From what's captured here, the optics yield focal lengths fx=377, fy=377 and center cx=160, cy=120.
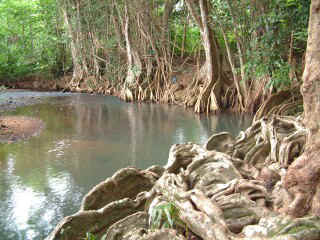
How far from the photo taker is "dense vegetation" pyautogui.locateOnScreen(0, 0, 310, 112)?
926 cm

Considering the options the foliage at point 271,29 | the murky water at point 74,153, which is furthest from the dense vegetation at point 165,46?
the murky water at point 74,153

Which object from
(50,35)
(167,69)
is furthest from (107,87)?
(50,35)

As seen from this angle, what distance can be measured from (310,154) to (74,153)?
5736mm

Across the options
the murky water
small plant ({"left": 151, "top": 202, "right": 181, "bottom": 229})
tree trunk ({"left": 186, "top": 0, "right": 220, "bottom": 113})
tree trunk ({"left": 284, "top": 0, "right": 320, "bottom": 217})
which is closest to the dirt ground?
the murky water

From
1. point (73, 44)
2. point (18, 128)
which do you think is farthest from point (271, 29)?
point (73, 44)

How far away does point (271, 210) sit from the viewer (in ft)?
10.5

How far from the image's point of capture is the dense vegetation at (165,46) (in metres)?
9.26

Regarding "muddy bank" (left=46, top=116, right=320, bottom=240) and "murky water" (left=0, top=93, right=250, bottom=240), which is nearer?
"muddy bank" (left=46, top=116, right=320, bottom=240)

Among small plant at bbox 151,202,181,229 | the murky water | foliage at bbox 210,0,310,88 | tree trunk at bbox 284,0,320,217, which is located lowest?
the murky water

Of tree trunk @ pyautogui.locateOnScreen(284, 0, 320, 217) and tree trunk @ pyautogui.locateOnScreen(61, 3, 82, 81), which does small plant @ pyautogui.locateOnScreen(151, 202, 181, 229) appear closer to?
tree trunk @ pyautogui.locateOnScreen(284, 0, 320, 217)

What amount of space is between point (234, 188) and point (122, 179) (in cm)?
141

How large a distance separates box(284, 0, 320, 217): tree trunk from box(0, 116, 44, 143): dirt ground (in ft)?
25.0

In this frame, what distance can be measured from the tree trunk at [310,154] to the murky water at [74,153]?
287 centimetres

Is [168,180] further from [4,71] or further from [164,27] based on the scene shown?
[4,71]
